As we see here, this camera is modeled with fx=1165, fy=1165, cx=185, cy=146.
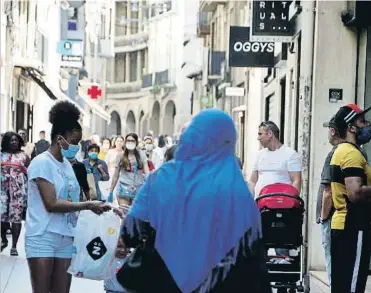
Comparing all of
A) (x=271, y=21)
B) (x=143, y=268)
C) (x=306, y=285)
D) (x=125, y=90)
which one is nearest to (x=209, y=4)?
(x=271, y=21)

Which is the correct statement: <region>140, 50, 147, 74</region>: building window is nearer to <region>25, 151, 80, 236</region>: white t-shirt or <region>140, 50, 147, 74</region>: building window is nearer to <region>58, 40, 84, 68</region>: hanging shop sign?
<region>58, 40, 84, 68</region>: hanging shop sign

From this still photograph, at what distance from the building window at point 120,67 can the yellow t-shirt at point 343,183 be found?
81.0 meters

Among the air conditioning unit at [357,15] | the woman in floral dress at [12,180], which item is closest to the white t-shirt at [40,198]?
the air conditioning unit at [357,15]

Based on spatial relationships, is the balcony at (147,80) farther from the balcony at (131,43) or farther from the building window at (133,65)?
the building window at (133,65)

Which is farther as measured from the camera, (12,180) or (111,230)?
(12,180)

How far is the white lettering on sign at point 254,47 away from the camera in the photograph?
23.3 m

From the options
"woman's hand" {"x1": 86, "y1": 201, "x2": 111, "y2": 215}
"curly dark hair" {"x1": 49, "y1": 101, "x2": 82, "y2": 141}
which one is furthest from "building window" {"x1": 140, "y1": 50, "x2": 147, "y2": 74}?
"woman's hand" {"x1": 86, "y1": 201, "x2": 111, "y2": 215}

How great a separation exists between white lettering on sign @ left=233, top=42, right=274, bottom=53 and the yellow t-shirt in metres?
15.0

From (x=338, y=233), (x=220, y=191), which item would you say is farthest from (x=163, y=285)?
(x=338, y=233)

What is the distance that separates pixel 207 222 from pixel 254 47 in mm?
18100

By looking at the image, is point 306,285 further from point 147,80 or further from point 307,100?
point 147,80

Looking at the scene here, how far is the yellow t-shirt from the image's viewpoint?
815 cm

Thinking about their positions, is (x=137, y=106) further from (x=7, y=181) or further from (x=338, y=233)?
(x=338, y=233)

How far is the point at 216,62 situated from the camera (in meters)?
43.6
